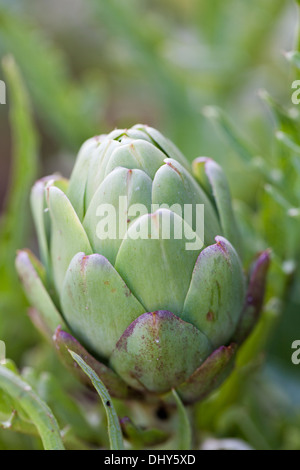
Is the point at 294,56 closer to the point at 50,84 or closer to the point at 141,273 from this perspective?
the point at 141,273

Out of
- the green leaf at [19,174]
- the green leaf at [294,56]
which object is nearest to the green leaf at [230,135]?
the green leaf at [294,56]

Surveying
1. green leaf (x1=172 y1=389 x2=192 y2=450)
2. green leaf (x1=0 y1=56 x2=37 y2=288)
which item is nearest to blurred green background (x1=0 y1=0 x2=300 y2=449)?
green leaf (x1=0 y1=56 x2=37 y2=288)

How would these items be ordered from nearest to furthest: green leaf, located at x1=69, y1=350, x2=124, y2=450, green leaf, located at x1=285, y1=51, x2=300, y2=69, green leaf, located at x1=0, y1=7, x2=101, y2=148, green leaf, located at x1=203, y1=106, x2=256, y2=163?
green leaf, located at x1=69, y1=350, x2=124, y2=450, green leaf, located at x1=285, y1=51, x2=300, y2=69, green leaf, located at x1=203, y1=106, x2=256, y2=163, green leaf, located at x1=0, y1=7, x2=101, y2=148

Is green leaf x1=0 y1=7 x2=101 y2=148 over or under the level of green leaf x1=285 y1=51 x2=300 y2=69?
over

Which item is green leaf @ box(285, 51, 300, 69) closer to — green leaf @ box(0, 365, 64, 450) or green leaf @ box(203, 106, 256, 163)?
green leaf @ box(203, 106, 256, 163)

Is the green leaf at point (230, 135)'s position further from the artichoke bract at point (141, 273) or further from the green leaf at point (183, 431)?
the green leaf at point (183, 431)

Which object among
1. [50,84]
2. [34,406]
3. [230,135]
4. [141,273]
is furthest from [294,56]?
[50,84]
